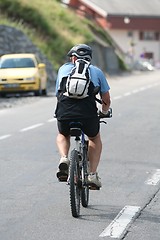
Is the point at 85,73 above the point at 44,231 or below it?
above

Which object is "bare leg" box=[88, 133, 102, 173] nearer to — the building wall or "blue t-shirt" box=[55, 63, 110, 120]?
"blue t-shirt" box=[55, 63, 110, 120]

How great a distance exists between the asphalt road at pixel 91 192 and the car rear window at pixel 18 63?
11131 millimetres

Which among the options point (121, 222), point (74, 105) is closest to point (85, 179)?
point (121, 222)

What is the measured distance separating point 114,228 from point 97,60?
1859 inches

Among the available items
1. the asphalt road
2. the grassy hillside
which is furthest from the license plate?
the grassy hillside

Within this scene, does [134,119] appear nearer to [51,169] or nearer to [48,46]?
[51,169]

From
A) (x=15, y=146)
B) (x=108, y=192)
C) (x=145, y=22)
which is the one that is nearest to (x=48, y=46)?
(x=15, y=146)

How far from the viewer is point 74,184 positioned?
698cm

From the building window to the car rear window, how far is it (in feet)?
236

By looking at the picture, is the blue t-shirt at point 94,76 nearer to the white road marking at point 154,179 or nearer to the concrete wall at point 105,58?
the white road marking at point 154,179

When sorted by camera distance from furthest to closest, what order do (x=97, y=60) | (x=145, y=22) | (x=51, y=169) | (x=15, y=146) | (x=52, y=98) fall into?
(x=145, y=22) → (x=97, y=60) → (x=52, y=98) → (x=15, y=146) → (x=51, y=169)

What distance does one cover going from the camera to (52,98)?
25.8 meters

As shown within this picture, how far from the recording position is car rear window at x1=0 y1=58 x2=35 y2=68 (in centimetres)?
2720

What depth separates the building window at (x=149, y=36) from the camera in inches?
3880
